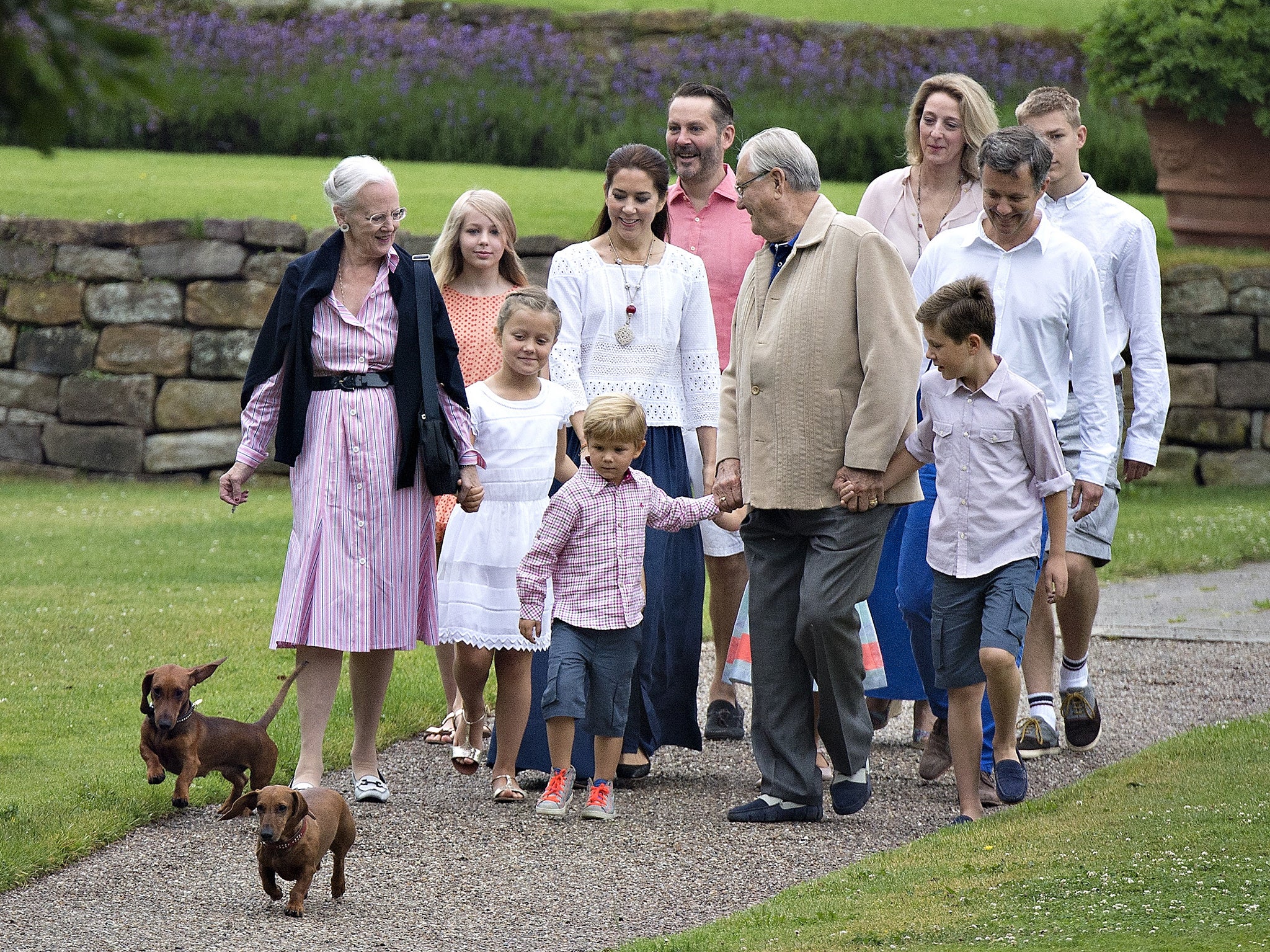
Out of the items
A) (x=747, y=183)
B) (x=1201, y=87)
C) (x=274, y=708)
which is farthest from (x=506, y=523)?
(x=1201, y=87)

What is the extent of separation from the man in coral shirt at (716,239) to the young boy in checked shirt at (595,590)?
71 centimetres

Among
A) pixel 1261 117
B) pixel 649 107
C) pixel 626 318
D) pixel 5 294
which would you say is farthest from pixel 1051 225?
pixel 649 107

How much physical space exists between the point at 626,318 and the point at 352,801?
184 centimetres

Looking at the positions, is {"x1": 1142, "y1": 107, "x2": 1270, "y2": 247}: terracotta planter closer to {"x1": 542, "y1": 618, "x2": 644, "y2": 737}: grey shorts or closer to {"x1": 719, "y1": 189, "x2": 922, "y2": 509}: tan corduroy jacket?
{"x1": 719, "y1": 189, "x2": 922, "y2": 509}: tan corduroy jacket

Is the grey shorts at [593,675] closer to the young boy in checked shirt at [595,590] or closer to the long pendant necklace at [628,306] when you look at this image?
the young boy in checked shirt at [595,590]

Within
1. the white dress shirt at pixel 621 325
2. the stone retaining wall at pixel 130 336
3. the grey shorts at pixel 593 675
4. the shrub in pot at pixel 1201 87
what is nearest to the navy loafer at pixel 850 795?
the grey shorts at pixel 593 675

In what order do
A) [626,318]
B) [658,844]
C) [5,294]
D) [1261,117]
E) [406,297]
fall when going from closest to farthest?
1. [658,844]
2. [406,297]
3. [626,318]
4. [1261,117]
5. [5,294]

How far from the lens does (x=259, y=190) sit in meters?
13.5

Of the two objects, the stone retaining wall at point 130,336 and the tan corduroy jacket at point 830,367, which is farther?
the stone retaining wall at point 130,336

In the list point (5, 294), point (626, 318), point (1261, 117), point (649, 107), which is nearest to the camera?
point (626, 318)

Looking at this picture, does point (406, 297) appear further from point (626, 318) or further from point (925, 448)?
point (925, 448)

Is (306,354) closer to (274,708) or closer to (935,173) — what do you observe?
(274,708)

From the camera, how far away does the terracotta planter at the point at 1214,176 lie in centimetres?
1130

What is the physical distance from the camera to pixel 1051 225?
17.3 ft
